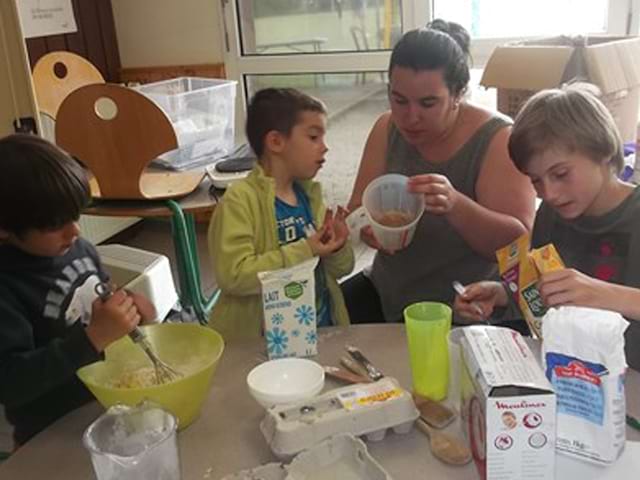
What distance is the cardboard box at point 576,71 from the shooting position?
7.19ft

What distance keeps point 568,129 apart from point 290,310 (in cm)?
63

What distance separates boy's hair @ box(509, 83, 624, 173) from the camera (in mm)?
1316

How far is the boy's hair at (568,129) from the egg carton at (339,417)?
1.95 feet

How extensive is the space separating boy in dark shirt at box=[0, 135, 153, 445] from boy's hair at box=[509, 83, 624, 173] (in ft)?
2.61

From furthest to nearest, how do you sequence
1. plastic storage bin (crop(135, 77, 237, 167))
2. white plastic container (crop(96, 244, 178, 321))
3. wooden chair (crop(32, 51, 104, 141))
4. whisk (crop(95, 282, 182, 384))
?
wooden chair (crop(32, 51, 104, 141)) → plastic storage bin (crop(135, 77, 237, 167)) → white plastic container (crop(96, 244, 178, 321)) → whisk (crop(95, 282, 182, 384))

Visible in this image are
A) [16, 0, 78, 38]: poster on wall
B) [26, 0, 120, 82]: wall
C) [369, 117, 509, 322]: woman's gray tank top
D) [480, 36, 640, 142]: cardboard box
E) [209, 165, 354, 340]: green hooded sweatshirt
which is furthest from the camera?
[26, 0, 120, 82]: wall

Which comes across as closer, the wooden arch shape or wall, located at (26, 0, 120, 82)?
the wooden arch shape

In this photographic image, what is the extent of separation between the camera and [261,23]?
386 cm

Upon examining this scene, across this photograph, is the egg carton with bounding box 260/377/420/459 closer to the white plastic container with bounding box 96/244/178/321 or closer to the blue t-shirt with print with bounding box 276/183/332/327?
the blue t-shirt with print with bounding box 276/183/332/327

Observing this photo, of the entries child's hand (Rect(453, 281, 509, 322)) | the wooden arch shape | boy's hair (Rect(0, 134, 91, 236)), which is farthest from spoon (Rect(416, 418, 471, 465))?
the wooden arch shape

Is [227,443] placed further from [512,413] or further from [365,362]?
[512,413]

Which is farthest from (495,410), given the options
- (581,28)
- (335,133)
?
(335,133)

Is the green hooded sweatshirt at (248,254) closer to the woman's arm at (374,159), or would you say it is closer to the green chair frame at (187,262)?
the woman's arm at (374,159)

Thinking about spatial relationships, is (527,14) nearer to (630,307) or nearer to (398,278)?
(398,278)
